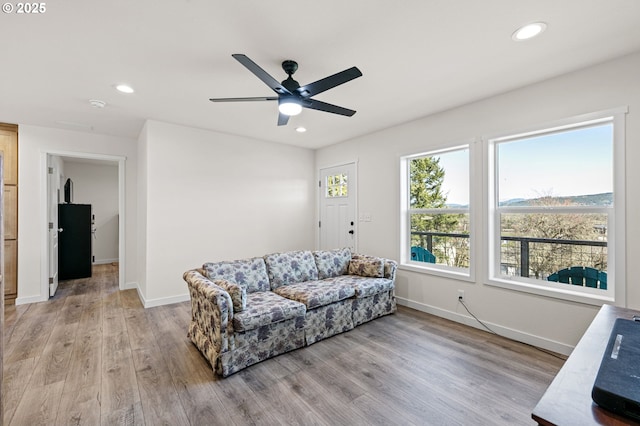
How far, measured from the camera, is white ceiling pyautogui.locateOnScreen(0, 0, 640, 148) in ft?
5.96

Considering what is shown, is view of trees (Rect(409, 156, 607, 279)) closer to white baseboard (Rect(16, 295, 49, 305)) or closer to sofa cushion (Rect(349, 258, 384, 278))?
sofa cushion (Rect(349, 258, 384, 278))

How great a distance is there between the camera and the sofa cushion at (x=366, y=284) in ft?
10.8

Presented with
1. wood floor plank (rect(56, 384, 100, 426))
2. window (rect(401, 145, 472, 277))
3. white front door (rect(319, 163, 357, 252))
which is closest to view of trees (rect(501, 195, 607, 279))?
window (rect(401, 145, 472, 277))

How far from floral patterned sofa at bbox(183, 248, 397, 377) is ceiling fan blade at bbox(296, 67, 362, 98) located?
67.6 inches

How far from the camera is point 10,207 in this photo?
159 inches

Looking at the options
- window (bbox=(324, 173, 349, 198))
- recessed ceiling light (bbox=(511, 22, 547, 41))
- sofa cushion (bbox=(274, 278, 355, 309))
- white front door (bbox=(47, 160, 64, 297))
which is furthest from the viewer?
window (bbox=(324, 173, 349, 198))

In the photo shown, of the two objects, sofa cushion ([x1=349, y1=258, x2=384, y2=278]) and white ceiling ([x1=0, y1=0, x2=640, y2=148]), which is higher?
white ceiling ([x1=0, y1=0, x2=640, y2=148])

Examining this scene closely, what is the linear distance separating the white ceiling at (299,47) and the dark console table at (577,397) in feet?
6.38

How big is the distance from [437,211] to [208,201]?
3.30 m

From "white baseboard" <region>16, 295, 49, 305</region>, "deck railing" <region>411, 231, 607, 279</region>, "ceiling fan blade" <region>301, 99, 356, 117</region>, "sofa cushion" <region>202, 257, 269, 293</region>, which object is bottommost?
"white baseboard" <region>16, 295, 49, 305</region>

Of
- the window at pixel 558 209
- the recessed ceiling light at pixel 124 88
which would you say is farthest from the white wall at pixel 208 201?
the window at pixel 558 209

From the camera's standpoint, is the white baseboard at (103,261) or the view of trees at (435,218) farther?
the white baseboard at (103,261)

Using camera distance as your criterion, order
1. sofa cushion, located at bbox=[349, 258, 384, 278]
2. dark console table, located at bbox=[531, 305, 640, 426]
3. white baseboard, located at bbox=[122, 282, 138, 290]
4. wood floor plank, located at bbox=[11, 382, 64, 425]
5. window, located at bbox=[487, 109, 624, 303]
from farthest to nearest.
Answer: white baseboard, located at bbox=[122, 282, 138, 290], sofa cushion, located at bbox=[349, 258, 384, 278], window, located at bbox=[487, 109, 624, 303], wood floor plank, located at bbox=[11, 382, 64, 425], dark console table, located at bbox=[531, 305, 640, 426]

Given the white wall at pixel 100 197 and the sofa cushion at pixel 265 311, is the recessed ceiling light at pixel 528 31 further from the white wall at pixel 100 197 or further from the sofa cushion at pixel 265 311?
the white wall at pixel 100 197
